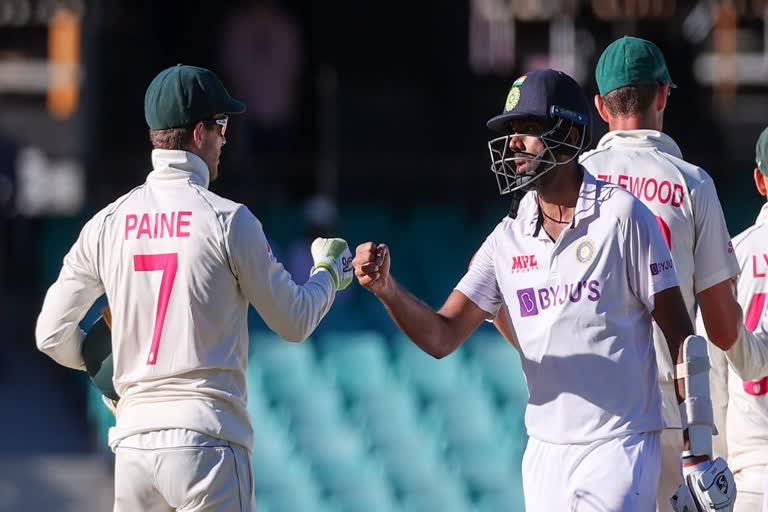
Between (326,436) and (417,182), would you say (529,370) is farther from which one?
(417,182)

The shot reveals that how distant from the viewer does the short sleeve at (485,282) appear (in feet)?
12.0

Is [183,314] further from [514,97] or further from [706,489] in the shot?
[706,489]

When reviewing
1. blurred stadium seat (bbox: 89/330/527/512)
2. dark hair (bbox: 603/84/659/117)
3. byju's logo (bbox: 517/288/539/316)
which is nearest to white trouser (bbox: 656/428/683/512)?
byju's logo (bbox: 517/288/539/316)

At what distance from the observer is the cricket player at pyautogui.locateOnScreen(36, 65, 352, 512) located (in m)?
3.51

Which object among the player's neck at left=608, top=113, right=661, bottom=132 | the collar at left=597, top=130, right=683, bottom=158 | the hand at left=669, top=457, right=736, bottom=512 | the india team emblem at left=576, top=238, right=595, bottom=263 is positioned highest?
the player's neck at left=608, top=113, right=661, bottom=132

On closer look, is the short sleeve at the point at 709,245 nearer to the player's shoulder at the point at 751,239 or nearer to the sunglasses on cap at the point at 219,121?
the player's shoulder at the point at 751,239

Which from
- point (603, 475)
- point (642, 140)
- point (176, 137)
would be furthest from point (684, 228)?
point (176, 137)

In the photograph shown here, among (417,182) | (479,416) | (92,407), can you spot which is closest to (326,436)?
(479,416)

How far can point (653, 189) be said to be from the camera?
3777mm

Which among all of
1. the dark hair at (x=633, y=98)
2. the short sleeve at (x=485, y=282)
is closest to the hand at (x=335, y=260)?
the short sleeve at (x=485, y=282)

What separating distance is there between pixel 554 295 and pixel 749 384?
913 millimetres

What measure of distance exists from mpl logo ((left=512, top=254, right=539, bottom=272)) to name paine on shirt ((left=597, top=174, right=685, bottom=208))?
445mm

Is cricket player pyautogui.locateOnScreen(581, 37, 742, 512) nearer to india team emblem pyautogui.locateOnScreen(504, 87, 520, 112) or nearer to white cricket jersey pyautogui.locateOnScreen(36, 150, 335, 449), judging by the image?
india team emblem pyautogui.locateOnScreen(504, 87, 520, 112)

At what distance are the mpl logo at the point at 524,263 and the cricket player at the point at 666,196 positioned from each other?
1.36ft
